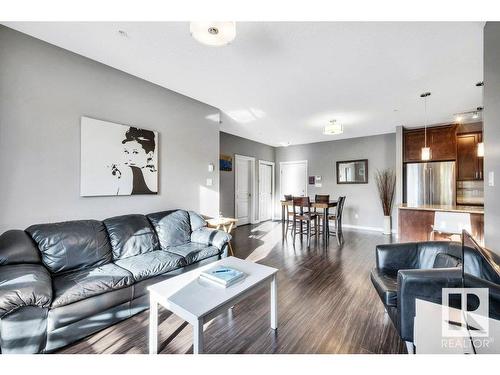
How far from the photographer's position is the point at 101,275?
6.23 feet

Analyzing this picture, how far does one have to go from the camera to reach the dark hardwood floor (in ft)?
5.28

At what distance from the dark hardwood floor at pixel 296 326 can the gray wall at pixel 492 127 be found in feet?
3.78

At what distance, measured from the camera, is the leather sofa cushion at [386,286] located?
1560 millimetres

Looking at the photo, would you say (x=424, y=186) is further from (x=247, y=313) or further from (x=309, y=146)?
(x=247, y=313)

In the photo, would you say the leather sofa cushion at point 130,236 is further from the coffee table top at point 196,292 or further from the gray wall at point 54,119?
the coffee table top at point 196,292

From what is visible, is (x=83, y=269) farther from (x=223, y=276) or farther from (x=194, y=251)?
(x=223, y=276)

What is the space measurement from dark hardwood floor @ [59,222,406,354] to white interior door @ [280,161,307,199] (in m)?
4.28

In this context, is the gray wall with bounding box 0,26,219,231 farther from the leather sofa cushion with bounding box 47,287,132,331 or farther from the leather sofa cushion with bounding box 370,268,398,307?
the leather sofa cushion with bounding box 370,268,398,307

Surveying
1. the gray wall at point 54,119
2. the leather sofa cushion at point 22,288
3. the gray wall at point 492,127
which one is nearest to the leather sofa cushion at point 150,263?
the leather sofa cushion at point 22,288

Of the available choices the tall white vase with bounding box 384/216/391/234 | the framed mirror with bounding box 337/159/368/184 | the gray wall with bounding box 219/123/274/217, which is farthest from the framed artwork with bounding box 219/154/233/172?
the tall white vase with bounding box 384/216/391/234

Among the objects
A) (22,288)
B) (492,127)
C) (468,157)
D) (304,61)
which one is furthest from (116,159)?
(468,157)

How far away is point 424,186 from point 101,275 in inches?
236
